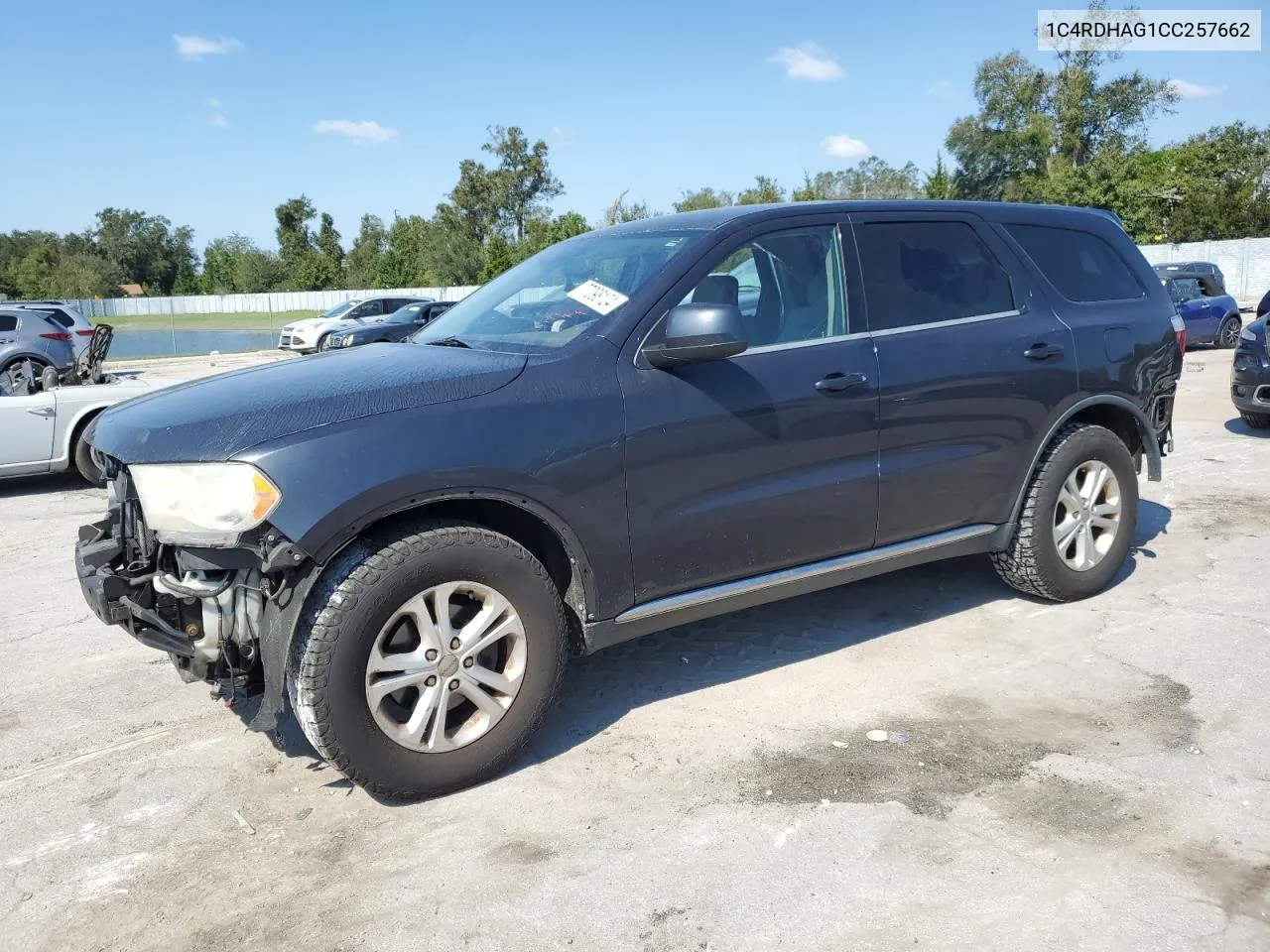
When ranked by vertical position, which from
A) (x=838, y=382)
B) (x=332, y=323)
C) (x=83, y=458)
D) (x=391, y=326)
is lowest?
(x=83, y=458)

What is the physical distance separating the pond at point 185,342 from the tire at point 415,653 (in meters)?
32.0

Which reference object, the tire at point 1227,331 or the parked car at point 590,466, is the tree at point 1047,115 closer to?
the tire at point 1227,331

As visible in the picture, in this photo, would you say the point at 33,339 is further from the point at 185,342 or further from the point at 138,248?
the point at 138,248

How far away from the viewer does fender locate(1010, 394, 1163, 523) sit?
4625 millimetres

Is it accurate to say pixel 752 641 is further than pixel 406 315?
No

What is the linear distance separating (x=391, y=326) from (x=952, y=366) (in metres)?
23.1

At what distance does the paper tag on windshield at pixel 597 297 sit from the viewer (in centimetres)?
365

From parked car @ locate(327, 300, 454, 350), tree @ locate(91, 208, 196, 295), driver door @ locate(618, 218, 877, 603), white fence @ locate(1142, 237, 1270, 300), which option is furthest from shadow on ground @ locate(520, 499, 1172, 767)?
tree @ locate(91, 208, 196, 295)

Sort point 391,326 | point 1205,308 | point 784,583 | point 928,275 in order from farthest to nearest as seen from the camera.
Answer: point 391,326, point 1205,308, point 928,275, point 784,583

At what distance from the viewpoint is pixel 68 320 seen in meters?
18.6

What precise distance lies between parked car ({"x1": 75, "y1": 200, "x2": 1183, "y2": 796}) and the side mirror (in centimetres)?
1

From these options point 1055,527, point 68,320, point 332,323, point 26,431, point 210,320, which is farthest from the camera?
point 210,320

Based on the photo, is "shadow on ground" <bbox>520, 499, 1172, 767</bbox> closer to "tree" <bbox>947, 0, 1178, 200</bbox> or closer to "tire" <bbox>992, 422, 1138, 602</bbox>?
"tire" <bbox>992, 422, 1138, 602</bbox>

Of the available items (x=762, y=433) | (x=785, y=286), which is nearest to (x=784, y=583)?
(x=762, y=433)
